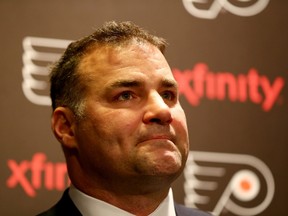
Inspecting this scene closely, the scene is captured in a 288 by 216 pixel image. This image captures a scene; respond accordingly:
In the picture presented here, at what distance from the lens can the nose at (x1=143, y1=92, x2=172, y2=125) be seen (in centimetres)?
91

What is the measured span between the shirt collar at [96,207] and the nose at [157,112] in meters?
0.18

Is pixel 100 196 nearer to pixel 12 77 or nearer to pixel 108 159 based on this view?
pixel 108 159

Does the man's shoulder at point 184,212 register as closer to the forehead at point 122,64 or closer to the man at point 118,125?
the man at point 118,125

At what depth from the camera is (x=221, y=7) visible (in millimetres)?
1402

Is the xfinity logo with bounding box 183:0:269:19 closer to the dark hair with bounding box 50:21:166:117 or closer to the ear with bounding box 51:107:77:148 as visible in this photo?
the dark hair with bounding box 50:21:166:117

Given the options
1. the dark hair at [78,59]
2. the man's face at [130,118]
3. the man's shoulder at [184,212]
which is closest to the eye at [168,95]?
the man's face at [130,118]

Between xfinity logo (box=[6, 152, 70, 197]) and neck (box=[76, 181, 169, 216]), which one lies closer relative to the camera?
neck (box=[76, 181, 169, 216])

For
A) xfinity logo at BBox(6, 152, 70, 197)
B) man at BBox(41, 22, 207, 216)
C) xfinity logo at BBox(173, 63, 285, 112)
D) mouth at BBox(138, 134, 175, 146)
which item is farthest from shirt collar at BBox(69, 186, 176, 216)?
xfinity logo at BBox(173, 63, 285, 112)

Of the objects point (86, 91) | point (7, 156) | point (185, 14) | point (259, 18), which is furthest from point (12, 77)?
point (259, 18)

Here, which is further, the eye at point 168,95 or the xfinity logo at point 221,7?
the xfinity logo at point 221,7

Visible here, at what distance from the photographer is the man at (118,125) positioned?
91 centimetres

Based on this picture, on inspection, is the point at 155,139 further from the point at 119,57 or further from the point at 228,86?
the point at 228,86

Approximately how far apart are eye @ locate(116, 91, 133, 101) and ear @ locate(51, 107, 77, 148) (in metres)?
0.11

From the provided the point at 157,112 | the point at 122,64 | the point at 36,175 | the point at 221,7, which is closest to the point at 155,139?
the point at 157,112
